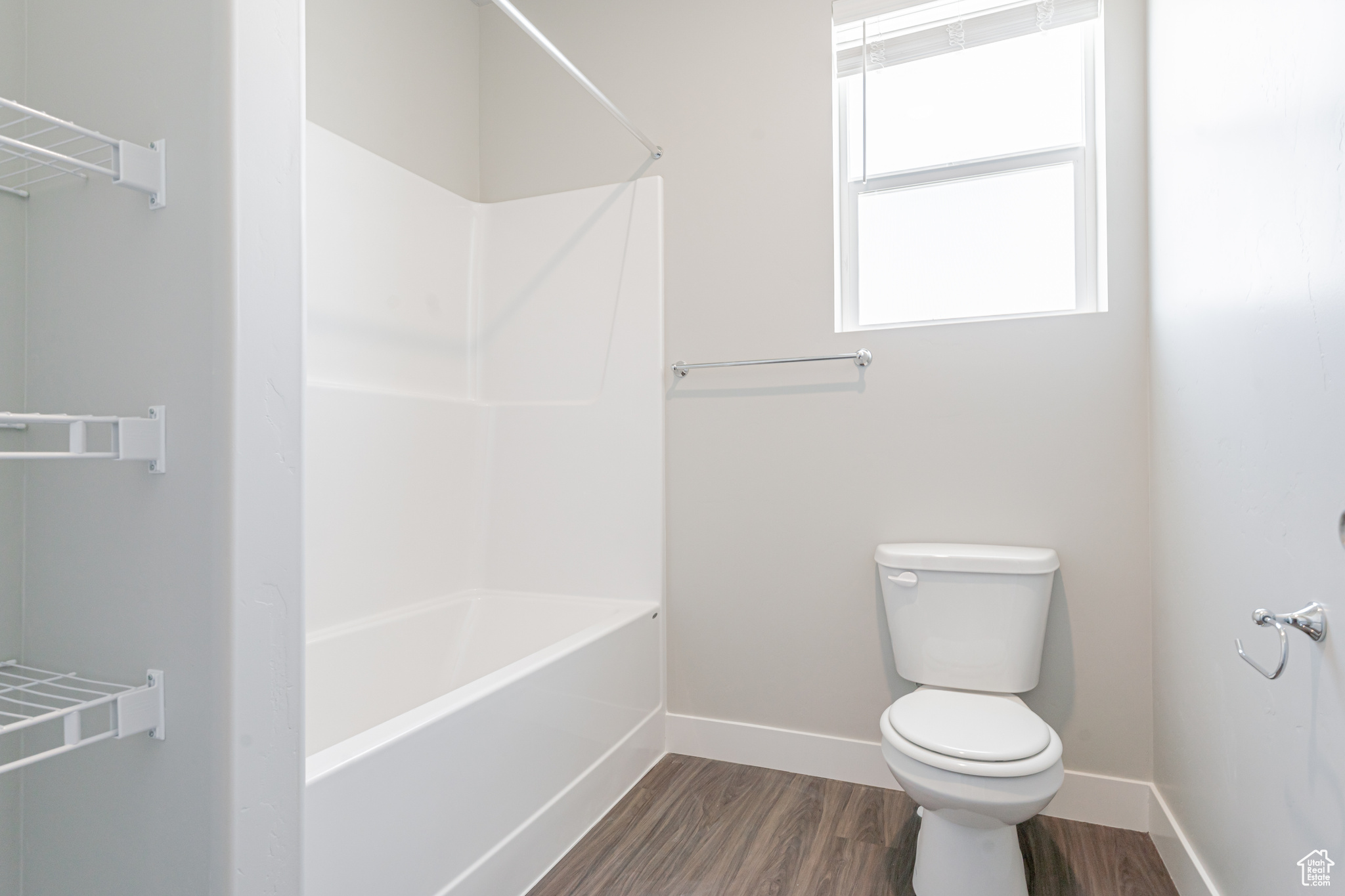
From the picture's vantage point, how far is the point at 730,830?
1882 millimetres

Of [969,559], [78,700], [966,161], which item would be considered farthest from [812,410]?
[78,700]

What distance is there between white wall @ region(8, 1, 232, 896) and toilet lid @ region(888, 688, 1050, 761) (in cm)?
125

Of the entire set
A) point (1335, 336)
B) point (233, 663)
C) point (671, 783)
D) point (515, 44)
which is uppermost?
point (515, 44)

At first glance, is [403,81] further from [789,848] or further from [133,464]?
[789,848]

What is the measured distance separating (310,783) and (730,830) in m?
1.14

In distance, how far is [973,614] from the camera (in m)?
1.83

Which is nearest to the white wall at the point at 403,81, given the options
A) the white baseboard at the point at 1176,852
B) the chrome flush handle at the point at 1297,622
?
the chrome flush handle at the point at 1297,622

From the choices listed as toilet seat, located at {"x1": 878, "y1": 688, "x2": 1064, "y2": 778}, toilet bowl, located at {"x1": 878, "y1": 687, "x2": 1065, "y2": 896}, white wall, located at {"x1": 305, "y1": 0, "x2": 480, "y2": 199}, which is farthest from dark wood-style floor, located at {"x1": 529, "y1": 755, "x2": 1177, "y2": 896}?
white wall, located at {"x1": 305, "y1": 0, "x2": 480, "y2": 199}

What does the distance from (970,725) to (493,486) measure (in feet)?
5.59

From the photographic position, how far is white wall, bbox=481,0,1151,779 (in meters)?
1.89

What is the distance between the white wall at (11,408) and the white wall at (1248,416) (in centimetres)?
184

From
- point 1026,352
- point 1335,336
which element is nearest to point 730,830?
point 1026,352

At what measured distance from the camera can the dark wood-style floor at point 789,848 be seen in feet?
5.38

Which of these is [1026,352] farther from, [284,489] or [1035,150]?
[284,489]
